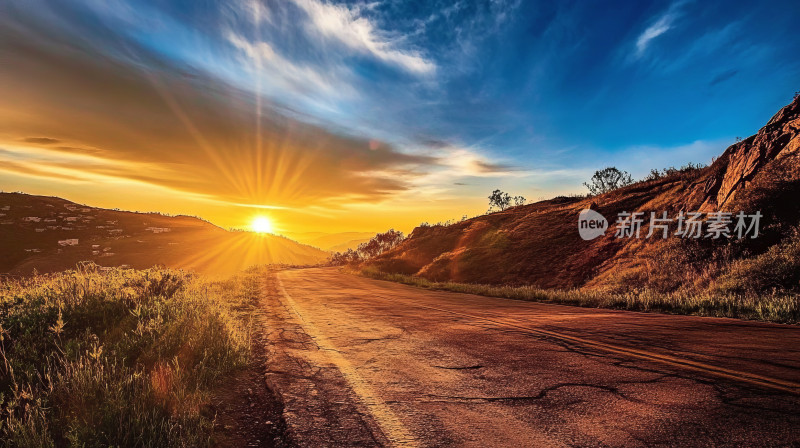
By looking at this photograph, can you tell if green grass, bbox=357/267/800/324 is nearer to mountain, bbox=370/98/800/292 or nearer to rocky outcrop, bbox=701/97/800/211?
mountain, bbox=370/98/800/292

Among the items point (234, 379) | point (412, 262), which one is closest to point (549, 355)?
point (234, 379)

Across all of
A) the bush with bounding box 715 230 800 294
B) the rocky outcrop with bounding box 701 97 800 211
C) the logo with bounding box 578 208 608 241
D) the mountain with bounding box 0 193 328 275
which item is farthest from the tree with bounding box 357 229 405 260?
the bush with bounding box 715 230 800 294

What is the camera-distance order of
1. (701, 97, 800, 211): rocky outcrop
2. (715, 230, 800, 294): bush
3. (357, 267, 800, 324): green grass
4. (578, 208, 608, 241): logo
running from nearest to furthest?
(357, 267, 800, 324): green grass < (715, 230, 800, 294): bush < (701, 97, 800, 211): rocky outcrop < (578, 208, 608, 241): logo

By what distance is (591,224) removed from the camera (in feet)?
84.0

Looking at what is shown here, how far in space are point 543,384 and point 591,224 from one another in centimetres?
2413

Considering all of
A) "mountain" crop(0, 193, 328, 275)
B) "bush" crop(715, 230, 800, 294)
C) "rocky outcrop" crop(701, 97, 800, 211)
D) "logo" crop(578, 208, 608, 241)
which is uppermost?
"rocky outcrop" crop(701, 97, 800, 211)

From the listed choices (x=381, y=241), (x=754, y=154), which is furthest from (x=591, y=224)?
(x=381, y=241)

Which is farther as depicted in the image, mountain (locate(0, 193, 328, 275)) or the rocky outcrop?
mountain (locate(0, 193, 328, 275))

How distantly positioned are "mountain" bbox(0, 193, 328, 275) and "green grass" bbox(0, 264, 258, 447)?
39.3 m

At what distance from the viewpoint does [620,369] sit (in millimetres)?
4906

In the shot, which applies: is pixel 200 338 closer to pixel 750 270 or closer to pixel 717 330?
pixel 717 330

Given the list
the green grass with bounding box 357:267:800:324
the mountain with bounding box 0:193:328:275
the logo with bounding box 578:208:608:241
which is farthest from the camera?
the mountain with bounding box 0:193:328:275

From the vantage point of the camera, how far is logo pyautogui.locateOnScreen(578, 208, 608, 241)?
24500mm

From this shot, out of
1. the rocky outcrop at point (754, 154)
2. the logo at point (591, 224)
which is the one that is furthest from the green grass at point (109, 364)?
the logo at point (591, 224)
